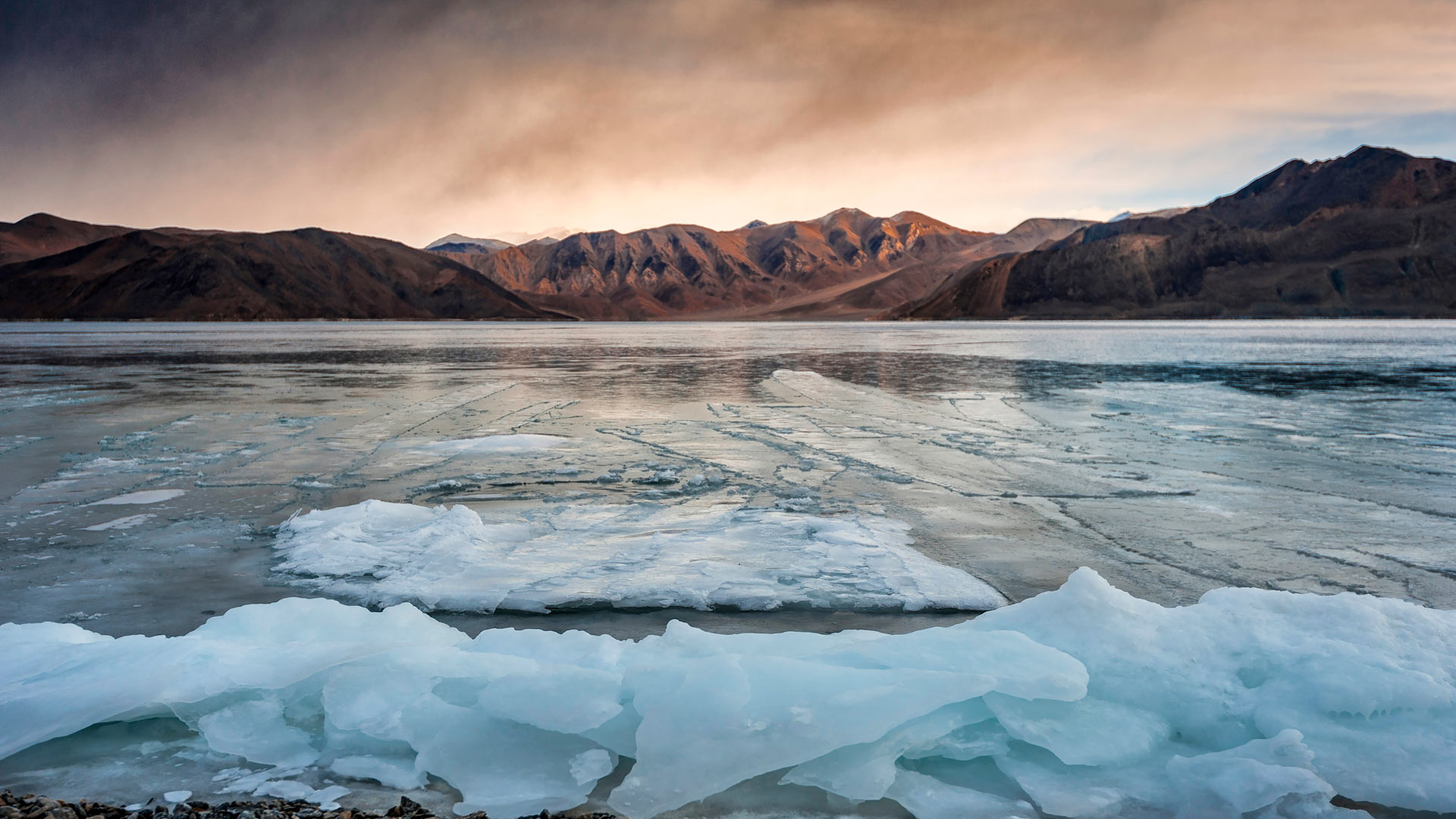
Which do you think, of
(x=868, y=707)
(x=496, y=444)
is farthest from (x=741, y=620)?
(x=496, y=444)

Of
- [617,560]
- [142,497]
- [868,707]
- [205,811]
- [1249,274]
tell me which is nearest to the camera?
[205,811]

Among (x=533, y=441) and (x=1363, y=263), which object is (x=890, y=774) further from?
(x=1363, y=263)

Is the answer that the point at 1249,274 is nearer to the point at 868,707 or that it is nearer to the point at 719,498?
the point at 719,498

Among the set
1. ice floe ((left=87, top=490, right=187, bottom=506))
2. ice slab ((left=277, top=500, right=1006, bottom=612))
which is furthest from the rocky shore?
ice floe ((left=87, top=490, right=187, bottom=506))

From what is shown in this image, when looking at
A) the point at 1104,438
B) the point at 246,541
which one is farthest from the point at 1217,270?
the point at 246,541

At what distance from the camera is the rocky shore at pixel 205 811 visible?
296cm

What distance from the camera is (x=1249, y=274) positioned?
160 metres

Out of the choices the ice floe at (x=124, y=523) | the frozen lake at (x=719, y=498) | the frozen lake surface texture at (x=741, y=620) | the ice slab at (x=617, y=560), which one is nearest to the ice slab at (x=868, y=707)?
the frozen lake surface texture at (x=741, y=620)

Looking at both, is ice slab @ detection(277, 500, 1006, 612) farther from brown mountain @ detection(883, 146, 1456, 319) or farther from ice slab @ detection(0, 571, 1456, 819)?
brown mountain @ detection(883, 146, 1456, 319)

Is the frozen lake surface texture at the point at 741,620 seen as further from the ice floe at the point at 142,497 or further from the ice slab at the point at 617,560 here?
the ice floe at the point at 142,497

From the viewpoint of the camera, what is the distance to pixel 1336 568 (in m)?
6.16

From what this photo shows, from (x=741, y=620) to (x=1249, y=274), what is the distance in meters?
186

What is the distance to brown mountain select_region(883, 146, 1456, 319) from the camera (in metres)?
144

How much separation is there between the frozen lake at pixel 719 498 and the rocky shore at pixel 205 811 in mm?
2099
